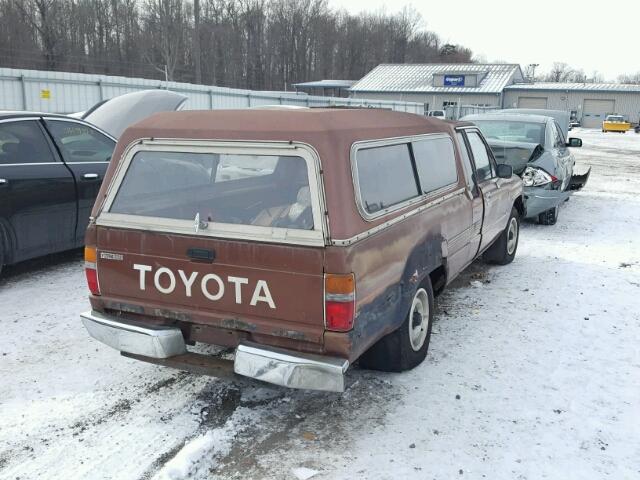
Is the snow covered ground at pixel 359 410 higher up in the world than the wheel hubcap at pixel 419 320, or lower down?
lower down

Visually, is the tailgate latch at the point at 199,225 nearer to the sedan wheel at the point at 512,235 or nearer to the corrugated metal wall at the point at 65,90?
the sedan wheel at the point at 512,235

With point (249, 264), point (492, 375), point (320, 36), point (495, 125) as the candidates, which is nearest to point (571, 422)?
point (492, 375)

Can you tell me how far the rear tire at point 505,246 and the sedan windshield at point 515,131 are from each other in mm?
2836

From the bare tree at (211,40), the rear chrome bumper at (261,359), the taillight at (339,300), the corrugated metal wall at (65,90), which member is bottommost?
the rear chrome bumper at (261,359)

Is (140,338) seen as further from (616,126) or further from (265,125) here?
(616,126)

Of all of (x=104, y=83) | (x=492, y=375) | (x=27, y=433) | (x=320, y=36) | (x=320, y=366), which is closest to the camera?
(x=320, y=366)

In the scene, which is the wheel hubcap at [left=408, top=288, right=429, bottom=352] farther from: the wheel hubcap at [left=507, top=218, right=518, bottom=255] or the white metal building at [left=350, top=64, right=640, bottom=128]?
the white metal building at [left=350, top=64, right=640, bottom=128]

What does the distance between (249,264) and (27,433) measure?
1.65 metres

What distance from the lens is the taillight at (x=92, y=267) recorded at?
3.44 meters

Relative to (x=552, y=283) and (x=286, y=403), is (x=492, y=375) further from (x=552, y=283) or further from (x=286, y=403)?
(x=552, y=283)

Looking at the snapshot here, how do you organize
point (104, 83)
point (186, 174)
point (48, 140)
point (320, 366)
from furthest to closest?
point (104, 83) → point (48, 140) → point (186, 174) → point (320, 366)

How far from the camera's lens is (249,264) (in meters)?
3.03

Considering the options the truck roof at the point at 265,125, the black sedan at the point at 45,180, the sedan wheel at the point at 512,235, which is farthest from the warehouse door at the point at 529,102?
the truck roof at the point at 265,125

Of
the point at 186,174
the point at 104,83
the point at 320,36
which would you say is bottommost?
the point at 186,174
